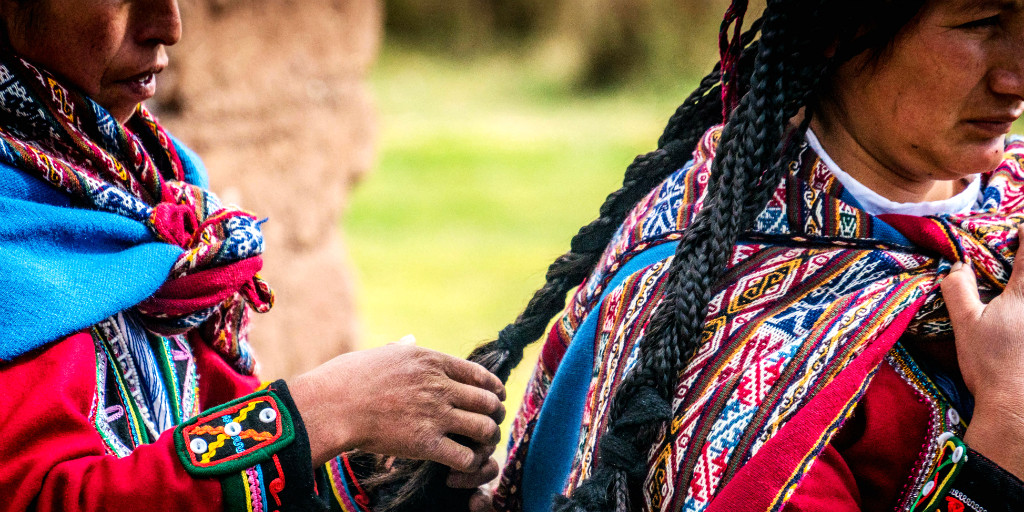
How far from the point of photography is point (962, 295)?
1420 millimetres

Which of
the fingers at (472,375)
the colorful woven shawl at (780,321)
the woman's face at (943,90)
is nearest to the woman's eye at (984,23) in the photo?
the woman's face at (943,90)

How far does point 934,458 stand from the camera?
4.49 feet

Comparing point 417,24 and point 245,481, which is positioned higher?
point 417,24

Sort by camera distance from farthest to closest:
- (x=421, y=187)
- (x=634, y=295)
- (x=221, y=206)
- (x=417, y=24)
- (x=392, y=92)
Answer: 1. (x=417, y=24)
2. (x=392, y=92)
3. (x=421, y=187)
4. (x=221, y=206)
5. (x=634, y=295)

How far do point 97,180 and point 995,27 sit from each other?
4.90ft

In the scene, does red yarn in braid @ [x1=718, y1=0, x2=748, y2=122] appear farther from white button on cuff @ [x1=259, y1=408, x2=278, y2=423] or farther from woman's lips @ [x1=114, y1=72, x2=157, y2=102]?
woman's lips @ [x1=114, y1=72, x2=157, y2=102]

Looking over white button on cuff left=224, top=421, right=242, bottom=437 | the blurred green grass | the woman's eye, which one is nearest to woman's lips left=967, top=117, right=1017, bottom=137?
the woman's eye

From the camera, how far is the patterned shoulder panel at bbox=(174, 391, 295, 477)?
1.45 meters

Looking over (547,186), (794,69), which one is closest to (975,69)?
(794,69)

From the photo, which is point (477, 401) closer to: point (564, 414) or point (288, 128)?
point (564, 414)

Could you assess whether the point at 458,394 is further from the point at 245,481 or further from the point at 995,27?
the point at 995,27

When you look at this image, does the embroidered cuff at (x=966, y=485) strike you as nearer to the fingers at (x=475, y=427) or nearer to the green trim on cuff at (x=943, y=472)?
the green trim on cuff at (x=943, y=472)

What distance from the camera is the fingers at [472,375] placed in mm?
1672

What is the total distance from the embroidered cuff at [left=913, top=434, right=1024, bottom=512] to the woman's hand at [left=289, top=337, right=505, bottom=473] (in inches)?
29.1
